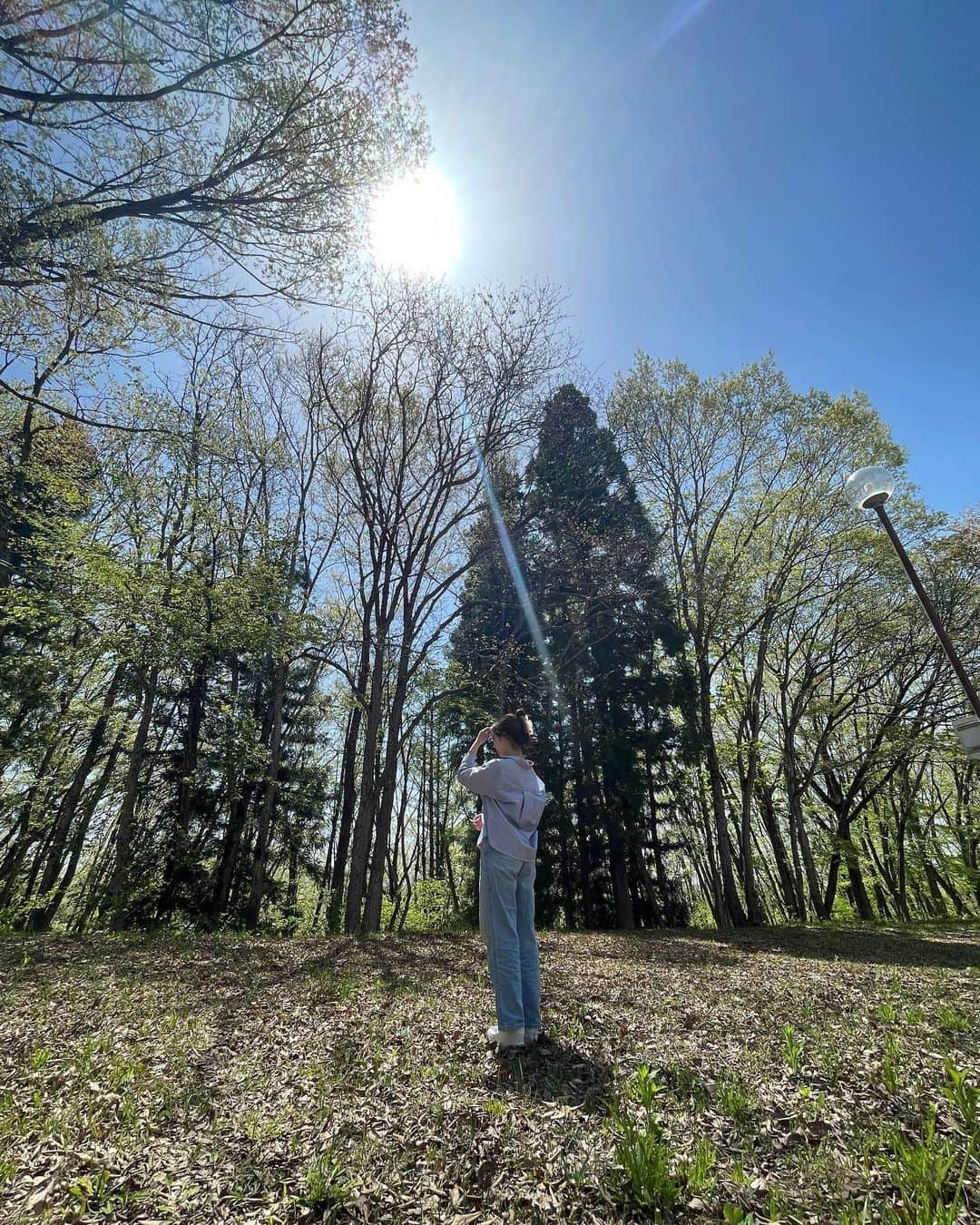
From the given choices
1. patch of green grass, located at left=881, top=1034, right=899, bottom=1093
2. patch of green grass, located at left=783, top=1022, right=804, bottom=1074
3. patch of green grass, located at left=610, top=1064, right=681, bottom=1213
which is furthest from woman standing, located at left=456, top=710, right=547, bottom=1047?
patch of green grass, located at left=881, top=1034, right=899, bottom=1093

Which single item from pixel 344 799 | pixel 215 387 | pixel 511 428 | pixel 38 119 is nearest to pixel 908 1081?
pixel 38 119

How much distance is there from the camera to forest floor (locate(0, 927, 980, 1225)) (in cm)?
194

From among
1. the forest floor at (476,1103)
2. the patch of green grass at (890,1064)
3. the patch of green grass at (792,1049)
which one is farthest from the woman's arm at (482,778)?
the patch of green grass at (890,1064)

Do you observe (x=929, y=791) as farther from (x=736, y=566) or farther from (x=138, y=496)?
(x=138, y=496)

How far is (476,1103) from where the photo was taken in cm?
262

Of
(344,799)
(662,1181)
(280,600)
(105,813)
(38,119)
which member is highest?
(38,119)

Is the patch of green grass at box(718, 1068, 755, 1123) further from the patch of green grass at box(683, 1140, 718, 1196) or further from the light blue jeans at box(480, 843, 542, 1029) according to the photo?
the light blue jeans at box(480, 843, 542, 1029)

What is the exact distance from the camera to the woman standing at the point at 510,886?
3.23 metres

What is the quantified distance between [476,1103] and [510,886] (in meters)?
1.04

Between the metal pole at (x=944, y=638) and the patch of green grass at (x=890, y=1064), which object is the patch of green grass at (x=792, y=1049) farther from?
the metal pole at (x=944, y=638)

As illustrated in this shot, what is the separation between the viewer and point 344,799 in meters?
17.8

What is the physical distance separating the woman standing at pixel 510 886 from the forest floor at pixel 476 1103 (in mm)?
212

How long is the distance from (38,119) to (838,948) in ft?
49.0

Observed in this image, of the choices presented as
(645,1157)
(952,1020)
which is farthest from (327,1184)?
(952,1020)
